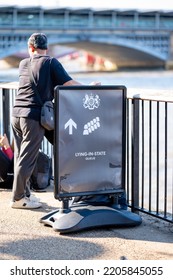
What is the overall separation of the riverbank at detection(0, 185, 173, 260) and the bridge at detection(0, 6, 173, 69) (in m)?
55.7

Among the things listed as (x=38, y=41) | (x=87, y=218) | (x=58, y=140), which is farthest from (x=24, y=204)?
(x=38, y=41)

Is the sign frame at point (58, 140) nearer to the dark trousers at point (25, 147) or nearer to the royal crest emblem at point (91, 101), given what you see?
the royal crest emblem at point (91, 101)

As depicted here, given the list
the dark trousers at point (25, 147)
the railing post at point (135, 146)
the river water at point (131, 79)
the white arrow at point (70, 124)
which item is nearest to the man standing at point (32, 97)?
the dark trousers at point (25, 147)

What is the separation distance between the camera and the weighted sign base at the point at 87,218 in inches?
196

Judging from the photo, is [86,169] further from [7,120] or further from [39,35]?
[7,120]

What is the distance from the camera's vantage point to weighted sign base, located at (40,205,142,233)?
4.97 meters

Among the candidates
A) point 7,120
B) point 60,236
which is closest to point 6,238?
point 60,236

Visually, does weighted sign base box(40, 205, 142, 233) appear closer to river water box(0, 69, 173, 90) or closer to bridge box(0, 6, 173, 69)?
river water box(0, 69, 173, 90)

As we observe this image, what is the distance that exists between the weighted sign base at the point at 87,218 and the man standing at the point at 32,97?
514 mm

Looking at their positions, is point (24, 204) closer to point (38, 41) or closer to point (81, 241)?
point (81, 241)

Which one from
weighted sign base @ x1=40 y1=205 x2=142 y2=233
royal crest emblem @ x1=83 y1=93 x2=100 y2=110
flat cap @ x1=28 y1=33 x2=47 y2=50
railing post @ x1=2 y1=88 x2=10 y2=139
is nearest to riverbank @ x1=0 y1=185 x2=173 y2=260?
weighted sign base @ x1=40 y1=205 x2=142 y2=233

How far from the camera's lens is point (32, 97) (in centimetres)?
532

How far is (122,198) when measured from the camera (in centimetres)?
546

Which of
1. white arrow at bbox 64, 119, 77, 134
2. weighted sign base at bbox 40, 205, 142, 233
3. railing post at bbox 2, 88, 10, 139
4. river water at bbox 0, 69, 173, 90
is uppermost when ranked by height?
white arrow at bbox 64, 119, 77, 134
